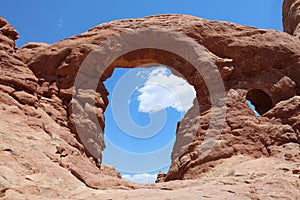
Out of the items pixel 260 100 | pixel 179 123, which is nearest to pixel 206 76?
pixel 179 123

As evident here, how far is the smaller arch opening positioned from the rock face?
0.17ft

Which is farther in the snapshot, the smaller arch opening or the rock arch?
the smaller arch opening

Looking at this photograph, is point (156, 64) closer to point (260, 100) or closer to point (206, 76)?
point (206, 76)

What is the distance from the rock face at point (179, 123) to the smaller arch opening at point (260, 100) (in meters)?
0.05

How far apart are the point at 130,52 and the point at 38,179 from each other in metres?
10.1

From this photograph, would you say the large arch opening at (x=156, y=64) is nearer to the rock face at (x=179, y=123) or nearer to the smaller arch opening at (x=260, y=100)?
the rock face at (x=179, y=123)

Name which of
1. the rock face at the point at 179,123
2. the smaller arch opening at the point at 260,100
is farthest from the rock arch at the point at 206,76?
the smaller arch opening at the point at 260,100

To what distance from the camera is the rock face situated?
8281 mm

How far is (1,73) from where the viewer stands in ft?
39.3

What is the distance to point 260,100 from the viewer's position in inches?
665

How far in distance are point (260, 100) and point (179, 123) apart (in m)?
4.18

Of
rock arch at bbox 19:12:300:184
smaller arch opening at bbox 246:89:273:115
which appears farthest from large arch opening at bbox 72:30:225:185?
smaller arch opening at bbox 246:89:273:115

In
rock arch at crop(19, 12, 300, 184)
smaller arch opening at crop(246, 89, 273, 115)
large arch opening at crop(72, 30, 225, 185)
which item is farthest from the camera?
smaller arch opening at crop(246, 89, 273, 115)

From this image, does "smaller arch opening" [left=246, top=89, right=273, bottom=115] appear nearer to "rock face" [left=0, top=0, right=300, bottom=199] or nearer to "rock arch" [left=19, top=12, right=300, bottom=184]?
"rock face" [left=0, top=0, right=300, bottom=199]
